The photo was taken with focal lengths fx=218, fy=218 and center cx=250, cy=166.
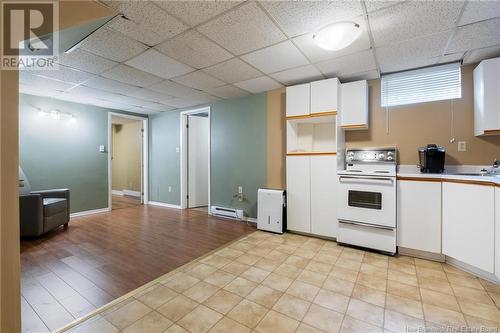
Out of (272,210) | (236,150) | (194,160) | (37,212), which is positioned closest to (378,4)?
(272,210)

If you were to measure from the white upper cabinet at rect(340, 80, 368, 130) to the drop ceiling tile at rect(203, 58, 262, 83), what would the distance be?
126 cm

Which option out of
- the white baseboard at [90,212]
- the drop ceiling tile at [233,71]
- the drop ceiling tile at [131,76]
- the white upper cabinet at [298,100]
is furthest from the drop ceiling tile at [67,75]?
the white upper cabinet at [298,100]

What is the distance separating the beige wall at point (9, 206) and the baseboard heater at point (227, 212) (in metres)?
3.18

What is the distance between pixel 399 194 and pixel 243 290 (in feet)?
6.89

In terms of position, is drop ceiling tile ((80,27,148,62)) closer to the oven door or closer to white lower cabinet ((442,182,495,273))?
the oven door

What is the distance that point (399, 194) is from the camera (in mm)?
2590

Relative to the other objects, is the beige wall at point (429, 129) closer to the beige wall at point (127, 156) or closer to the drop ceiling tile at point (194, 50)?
the drop ceiling tile at point (194, 50)

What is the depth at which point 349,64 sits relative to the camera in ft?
8.89

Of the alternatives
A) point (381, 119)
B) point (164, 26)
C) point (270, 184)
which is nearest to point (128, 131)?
point (270, 184)

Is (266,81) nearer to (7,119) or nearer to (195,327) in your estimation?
(7,119)

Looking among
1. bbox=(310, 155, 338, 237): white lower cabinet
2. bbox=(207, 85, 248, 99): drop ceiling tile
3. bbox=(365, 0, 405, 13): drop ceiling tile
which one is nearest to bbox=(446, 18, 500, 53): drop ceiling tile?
bbox=(365, 0, 405, 13): drop ceiling tile

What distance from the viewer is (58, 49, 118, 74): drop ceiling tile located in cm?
244

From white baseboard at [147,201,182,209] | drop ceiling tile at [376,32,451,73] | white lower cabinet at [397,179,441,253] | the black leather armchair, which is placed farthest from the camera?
white baseboard at [147,201,182,209]

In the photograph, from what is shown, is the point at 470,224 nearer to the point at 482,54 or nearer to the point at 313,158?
the point at 313,158
